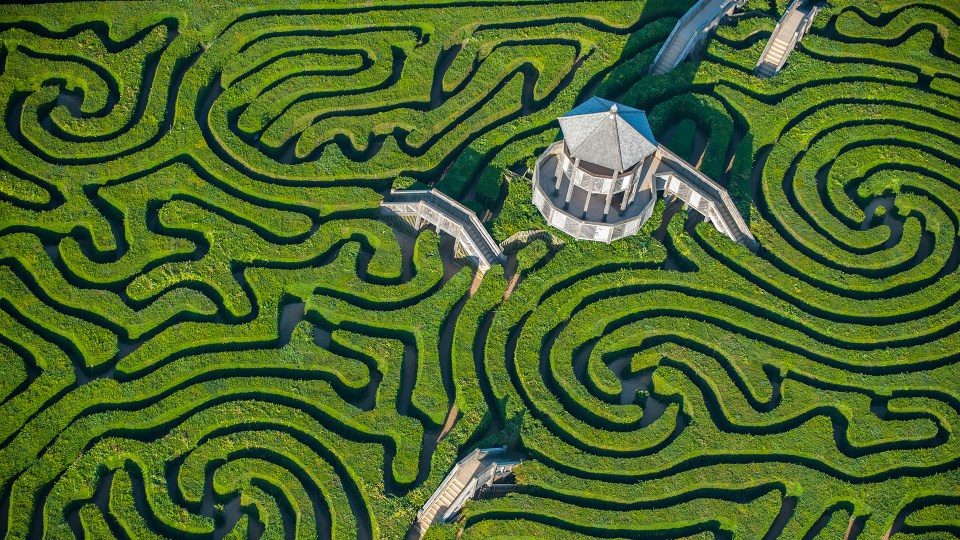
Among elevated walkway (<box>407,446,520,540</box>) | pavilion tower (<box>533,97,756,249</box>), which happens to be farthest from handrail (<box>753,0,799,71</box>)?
elevated walkway (<box>407,446,520,540</box>)

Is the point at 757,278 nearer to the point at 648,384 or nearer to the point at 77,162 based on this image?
the point at 648,384

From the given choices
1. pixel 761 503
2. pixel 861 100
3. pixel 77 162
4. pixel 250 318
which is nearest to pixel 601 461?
pixel 761 503

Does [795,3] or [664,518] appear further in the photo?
[795,3]

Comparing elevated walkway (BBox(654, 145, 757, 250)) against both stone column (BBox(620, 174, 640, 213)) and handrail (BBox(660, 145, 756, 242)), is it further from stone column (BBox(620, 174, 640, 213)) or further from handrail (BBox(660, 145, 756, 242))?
Result: stone column (BBox(620, 174, 640, 213))

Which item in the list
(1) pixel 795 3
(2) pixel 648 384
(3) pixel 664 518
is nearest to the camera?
(3) pixel 664 518

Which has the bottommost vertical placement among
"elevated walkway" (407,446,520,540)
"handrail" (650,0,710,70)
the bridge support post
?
"elevated walkway" (407,446,520,540)

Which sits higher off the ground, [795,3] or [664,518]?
[795,3]

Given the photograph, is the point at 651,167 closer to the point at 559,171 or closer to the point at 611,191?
the point at 611,191
